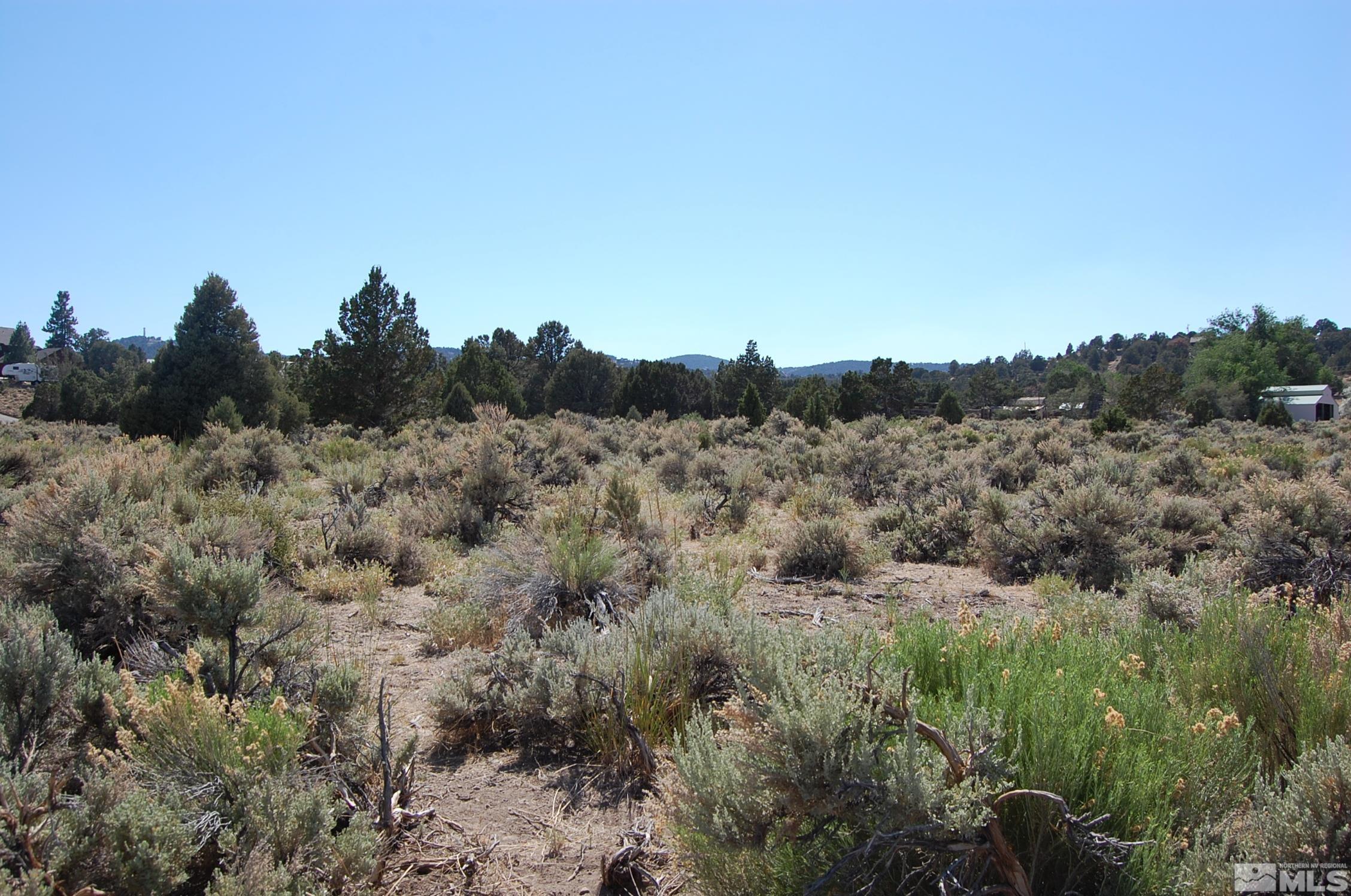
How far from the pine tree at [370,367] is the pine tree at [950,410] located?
27124 mm

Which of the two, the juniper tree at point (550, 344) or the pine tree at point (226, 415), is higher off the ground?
the juniper tree at point (550, 344)

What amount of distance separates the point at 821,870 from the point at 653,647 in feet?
6.50

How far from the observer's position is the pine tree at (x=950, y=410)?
3822cm

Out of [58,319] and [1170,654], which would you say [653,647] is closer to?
[1170,654]

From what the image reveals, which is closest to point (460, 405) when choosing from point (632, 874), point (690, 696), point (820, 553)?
point (820, 553)

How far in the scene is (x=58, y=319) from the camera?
384 feet

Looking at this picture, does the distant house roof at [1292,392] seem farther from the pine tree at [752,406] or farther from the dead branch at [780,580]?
the dead branch at [780,580]

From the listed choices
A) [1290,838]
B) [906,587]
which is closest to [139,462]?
[906,587]

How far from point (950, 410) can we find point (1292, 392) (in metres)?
36.9

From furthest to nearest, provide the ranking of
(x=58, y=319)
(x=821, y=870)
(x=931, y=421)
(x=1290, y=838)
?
(x=58, y=319)
(x=931, y=421)
(x=821, y=870)
(x=1290, y=838)

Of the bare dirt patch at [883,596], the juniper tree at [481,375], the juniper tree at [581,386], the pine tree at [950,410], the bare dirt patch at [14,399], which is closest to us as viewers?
the bare dirt patch at [883,596]

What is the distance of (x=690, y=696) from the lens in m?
3.86

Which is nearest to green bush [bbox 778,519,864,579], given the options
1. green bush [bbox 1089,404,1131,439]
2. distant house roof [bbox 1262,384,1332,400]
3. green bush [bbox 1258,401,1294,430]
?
green bush [bbox 1089,404,1131,439]

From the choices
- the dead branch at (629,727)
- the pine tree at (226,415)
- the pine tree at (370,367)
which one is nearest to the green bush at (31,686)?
the dead branch at (629,727)
